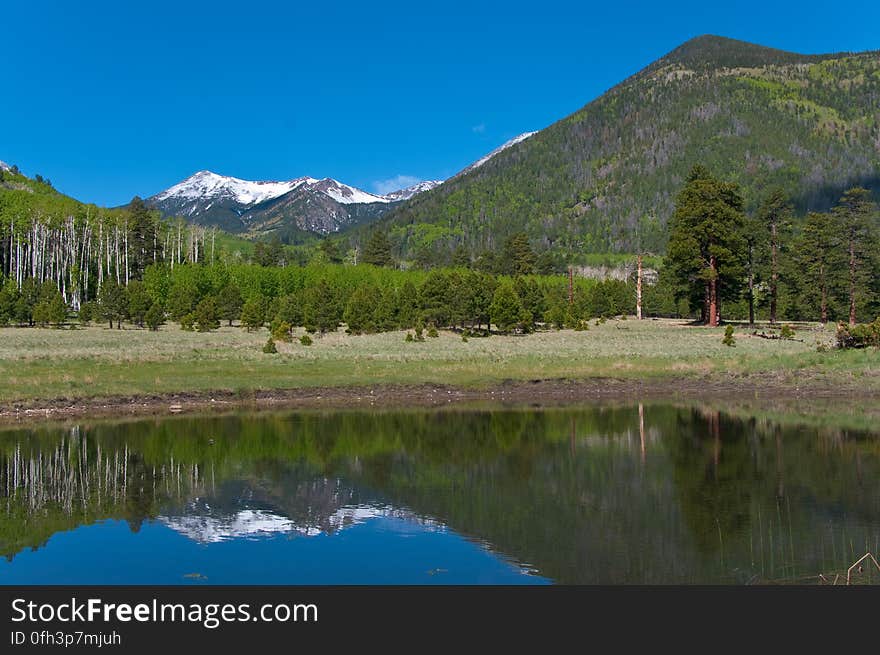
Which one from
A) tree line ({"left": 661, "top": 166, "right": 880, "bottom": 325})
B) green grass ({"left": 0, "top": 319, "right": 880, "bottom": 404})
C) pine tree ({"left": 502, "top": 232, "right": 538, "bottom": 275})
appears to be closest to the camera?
green grass ({"left": 0, "top": 319, "right": 880, "bottom": 404})

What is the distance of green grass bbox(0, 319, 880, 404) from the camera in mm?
37875

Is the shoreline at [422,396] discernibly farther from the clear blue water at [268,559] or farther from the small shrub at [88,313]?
the small shrub at [88,313]

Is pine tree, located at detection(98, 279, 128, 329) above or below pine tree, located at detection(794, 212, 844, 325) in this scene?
below

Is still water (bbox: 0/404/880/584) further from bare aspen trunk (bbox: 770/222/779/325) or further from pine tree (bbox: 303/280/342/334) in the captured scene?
pine tree (bbox: 303/280/342/334)

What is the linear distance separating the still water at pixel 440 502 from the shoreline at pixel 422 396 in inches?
182

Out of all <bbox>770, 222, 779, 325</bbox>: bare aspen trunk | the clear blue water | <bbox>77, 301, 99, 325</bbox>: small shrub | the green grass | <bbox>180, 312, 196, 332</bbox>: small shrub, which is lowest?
the clear blue water

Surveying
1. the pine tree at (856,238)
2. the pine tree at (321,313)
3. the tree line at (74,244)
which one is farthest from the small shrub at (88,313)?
the pine tree at (856,238)

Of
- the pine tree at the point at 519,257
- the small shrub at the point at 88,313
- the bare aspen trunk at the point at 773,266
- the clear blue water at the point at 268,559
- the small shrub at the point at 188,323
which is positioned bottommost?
the clear blue water at the point at 268,559

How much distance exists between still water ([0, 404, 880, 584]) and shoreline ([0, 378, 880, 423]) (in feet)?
15.1

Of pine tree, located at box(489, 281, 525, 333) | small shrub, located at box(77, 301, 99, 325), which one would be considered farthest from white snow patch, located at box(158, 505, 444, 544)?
small shrub, located at box(77, 301, 99, 325)

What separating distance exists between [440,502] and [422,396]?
774 inches

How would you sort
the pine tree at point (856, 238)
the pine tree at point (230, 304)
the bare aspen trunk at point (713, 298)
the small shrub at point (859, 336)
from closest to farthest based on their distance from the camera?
the small shrub at point (859, 336) < the bare aspen trunk at point (713, 298) < the pine tree at point (856, 238) < the pine tree at point (230, 304)

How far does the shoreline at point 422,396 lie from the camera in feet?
112

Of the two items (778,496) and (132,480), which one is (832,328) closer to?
(778,496)
